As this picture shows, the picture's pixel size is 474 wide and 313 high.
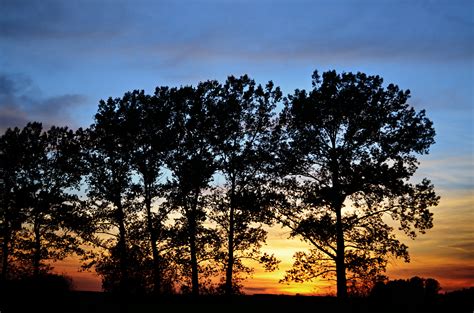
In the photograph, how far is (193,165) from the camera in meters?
37.8

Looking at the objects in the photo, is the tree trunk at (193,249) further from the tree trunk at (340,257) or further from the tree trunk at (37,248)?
the tree trunk at (37,248)

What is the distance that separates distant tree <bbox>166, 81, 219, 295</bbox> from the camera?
1458 inches

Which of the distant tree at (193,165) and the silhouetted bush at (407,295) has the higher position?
the distant tree at (193,165)

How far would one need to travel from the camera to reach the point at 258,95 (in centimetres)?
3922

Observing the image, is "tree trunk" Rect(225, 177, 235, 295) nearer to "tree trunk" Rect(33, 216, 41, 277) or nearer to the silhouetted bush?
the silhouetted bush

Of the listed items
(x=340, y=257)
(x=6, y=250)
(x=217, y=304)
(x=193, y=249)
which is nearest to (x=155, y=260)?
(x=193, y=249)

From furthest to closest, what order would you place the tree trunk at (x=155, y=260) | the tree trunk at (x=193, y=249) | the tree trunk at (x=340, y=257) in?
the tree trunk at (x=155, y=260) → the tree trunk at (x=193, y=249) → the tree trunk at (x=340, y=257)

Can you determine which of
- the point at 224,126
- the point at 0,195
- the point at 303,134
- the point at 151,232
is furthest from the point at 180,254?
the point at 0,195

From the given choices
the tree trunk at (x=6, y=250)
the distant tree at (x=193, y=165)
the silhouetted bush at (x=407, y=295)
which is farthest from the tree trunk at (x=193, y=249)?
the tree trunk at (x=6, y=250)

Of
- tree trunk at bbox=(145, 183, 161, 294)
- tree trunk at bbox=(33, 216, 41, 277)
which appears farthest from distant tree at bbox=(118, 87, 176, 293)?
tree trunk at bbox=(33, 216, 41, 277)

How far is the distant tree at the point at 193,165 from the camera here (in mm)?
37031

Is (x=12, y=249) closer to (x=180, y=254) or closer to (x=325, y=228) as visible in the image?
(x=180, y=254)

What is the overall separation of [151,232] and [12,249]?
16206mm

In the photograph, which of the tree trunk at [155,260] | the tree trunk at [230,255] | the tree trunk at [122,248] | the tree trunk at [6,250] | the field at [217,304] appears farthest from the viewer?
the tree trunk at [6,250]
